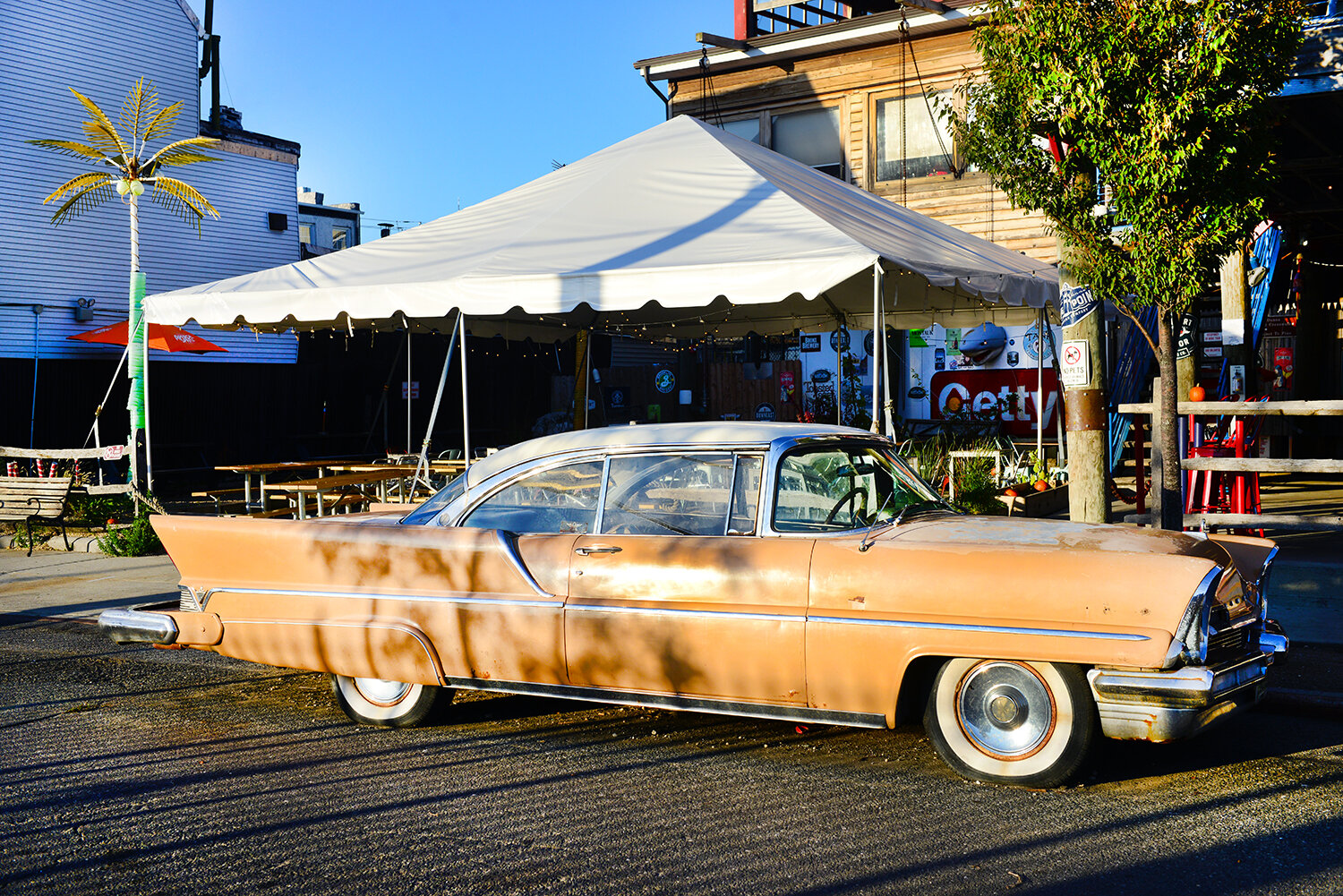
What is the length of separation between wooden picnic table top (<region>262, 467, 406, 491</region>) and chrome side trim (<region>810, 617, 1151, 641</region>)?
7442 millimetres

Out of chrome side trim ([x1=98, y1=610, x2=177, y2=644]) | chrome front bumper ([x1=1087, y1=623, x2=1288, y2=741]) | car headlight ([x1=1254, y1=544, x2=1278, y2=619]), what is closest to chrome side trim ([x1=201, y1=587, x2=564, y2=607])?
chrome side trim ([x1=98, y1=610, x2=177, y2=644])

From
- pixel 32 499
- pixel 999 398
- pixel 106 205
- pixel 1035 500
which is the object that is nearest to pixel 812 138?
pixel 999 398

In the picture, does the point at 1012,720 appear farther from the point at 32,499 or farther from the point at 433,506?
the point at 32,499

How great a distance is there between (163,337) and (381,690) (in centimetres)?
1017

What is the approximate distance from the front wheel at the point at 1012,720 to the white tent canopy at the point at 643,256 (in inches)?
164

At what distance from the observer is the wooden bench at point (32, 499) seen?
12664mm

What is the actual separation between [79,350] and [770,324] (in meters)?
14.1

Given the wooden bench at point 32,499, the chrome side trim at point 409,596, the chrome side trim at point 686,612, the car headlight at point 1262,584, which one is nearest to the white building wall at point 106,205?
the wooden bench at point 32,499

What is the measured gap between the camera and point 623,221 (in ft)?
32.7

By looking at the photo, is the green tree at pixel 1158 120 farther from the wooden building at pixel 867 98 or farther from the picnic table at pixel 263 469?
the wooden building at pixel 867 98

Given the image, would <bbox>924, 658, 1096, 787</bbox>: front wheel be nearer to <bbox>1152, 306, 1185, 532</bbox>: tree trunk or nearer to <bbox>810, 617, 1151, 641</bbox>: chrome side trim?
<bbox>810, 617, 1151, 641</bbox>: chrome side trim

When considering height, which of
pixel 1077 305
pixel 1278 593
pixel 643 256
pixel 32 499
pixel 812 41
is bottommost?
pixel 1278 593

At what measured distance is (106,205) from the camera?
73.3 feet

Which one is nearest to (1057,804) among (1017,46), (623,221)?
(1017,46)
